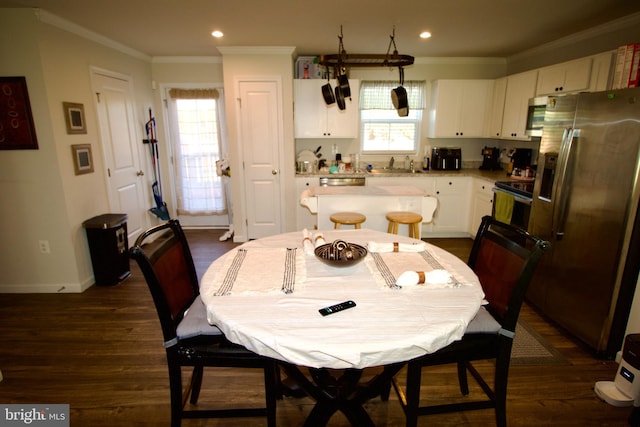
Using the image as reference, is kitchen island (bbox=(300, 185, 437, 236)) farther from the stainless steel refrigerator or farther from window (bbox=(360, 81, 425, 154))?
window (bbox=(360, 81, 425, 154))

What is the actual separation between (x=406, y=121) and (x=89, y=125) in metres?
3.85

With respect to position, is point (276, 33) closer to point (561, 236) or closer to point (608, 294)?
point (561, 236)

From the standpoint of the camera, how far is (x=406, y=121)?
4.98 m

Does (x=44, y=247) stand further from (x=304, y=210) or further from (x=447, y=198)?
(x=447, y=198)

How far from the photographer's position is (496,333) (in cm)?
154

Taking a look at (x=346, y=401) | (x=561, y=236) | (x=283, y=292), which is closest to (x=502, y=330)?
(x=346, y=401)

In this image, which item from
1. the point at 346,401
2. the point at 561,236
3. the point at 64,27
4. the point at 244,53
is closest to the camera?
the point at 346,401

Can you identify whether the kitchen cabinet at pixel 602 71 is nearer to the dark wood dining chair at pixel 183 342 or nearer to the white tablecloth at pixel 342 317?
the white tablecloth at pixel 342 317

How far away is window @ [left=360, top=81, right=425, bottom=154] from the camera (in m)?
4.76

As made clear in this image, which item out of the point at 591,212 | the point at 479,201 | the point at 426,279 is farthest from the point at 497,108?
the point at 426,279

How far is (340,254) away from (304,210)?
9.33ft

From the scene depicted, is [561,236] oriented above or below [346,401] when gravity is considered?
above

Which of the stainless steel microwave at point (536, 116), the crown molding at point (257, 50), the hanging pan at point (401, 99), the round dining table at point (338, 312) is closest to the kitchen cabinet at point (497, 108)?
the stainless steel microwave at point (536, 116)

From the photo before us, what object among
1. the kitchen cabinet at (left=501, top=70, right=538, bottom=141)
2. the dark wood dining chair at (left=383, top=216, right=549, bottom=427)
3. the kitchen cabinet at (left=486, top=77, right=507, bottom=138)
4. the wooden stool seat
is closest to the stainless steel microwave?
the kitchen cabinet at (left=501, top=70, right=538, bottom=141)
